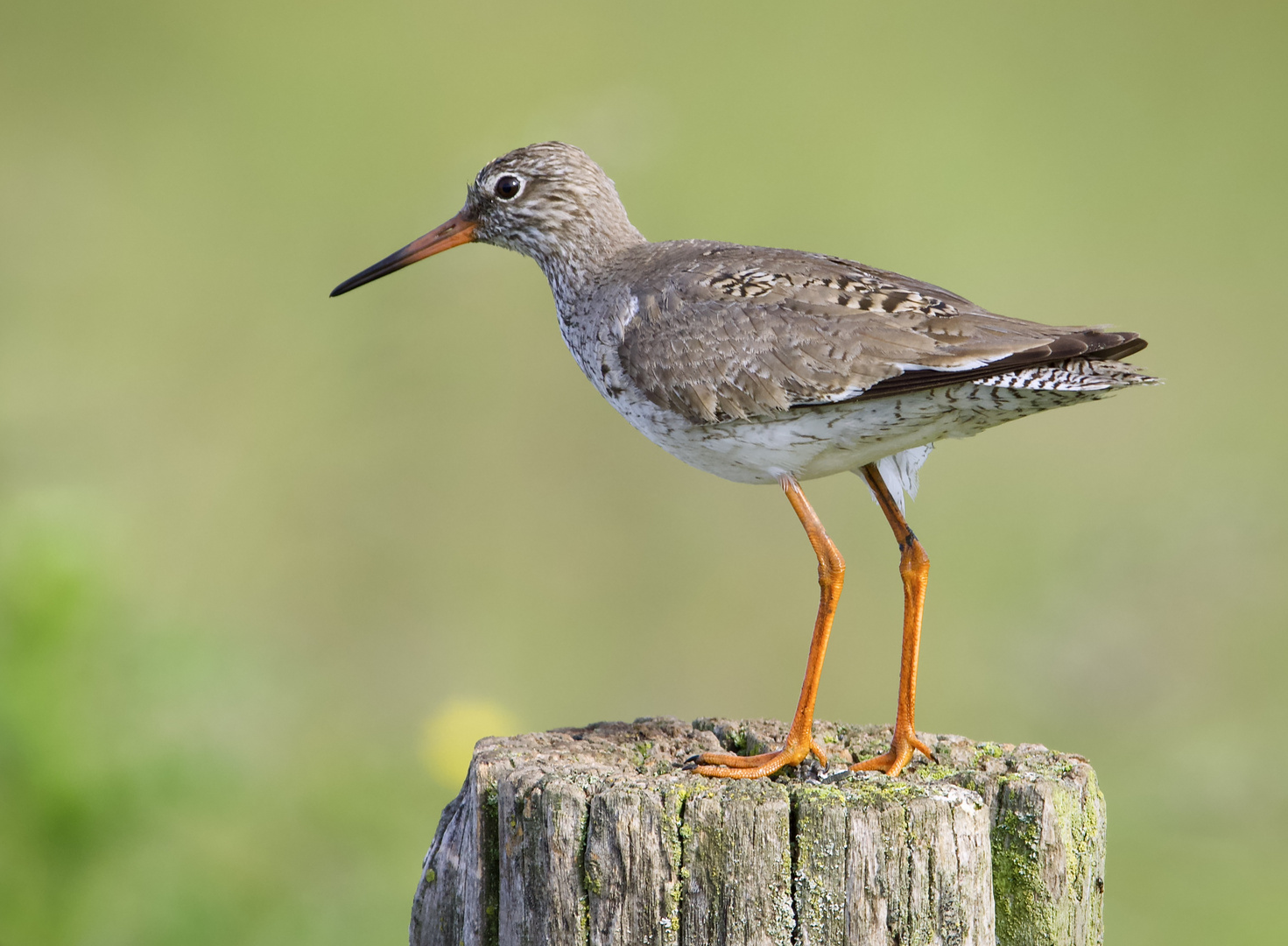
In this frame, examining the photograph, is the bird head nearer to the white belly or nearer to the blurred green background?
the white belly

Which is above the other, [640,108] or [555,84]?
[555,84]

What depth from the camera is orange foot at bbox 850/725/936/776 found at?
4.20 metres

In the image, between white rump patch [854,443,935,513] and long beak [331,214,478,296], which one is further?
long beak [331,214,478,296]

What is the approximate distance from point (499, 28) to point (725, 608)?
726cm

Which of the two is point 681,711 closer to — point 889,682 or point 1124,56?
point 889,682

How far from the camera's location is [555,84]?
11711 mm

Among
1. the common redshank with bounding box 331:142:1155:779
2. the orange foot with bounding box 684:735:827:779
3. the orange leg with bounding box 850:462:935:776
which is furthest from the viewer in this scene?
the orange leg with bounding box 850:462:935:776

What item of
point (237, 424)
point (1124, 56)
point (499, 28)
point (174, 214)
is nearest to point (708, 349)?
point (237, 424)

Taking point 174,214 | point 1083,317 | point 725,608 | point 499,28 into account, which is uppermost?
point 499,28

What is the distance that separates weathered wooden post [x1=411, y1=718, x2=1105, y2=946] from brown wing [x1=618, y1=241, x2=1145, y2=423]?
4.45 ft

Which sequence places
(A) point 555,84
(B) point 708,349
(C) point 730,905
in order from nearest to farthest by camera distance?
(C) point 730,905
(B) point 708,349
(A) point 555,84

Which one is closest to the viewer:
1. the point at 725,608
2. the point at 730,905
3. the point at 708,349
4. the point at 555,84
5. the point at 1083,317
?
the point at 730,905

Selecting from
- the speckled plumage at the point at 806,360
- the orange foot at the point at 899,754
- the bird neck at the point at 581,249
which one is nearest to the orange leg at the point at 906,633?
the orange foot at the point at 899,754

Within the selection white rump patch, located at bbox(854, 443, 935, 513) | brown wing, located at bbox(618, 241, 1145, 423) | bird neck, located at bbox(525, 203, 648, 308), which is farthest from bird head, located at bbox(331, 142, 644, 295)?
white rump patch, located at bbox(854, 443, 935, 513)
